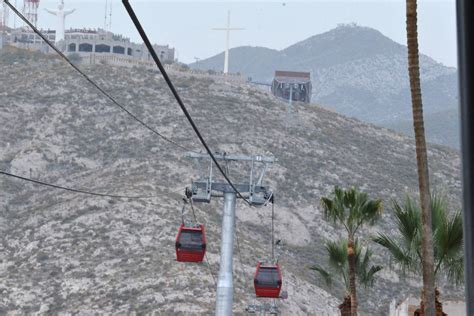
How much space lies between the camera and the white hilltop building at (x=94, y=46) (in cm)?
15832

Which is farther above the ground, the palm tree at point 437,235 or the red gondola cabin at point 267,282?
the palm tree at point 437,235

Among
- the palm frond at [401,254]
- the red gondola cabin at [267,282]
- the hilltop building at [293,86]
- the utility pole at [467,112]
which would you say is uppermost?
the hilltop building at [293,86]

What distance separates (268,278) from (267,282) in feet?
0.55

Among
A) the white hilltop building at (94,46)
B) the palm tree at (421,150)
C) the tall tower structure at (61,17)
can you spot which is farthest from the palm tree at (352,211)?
the tall tower structure at (61,17)

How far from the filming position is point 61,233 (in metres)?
89.5

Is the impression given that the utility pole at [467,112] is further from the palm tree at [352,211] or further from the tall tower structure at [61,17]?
the tall tower structure at [61,17]

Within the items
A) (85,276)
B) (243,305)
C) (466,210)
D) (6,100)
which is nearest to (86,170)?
(6,100)

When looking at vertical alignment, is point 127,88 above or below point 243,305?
above

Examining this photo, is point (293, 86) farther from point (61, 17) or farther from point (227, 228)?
point (227, 228)

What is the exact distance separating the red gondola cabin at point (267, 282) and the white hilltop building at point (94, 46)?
113629mm

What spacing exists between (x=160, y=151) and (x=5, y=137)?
16399 millimetres

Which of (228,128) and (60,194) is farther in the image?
(228,128)

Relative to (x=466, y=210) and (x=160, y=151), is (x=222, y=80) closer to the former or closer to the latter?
(x=160, y=151)

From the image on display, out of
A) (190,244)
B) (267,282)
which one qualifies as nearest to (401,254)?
(190,244)
